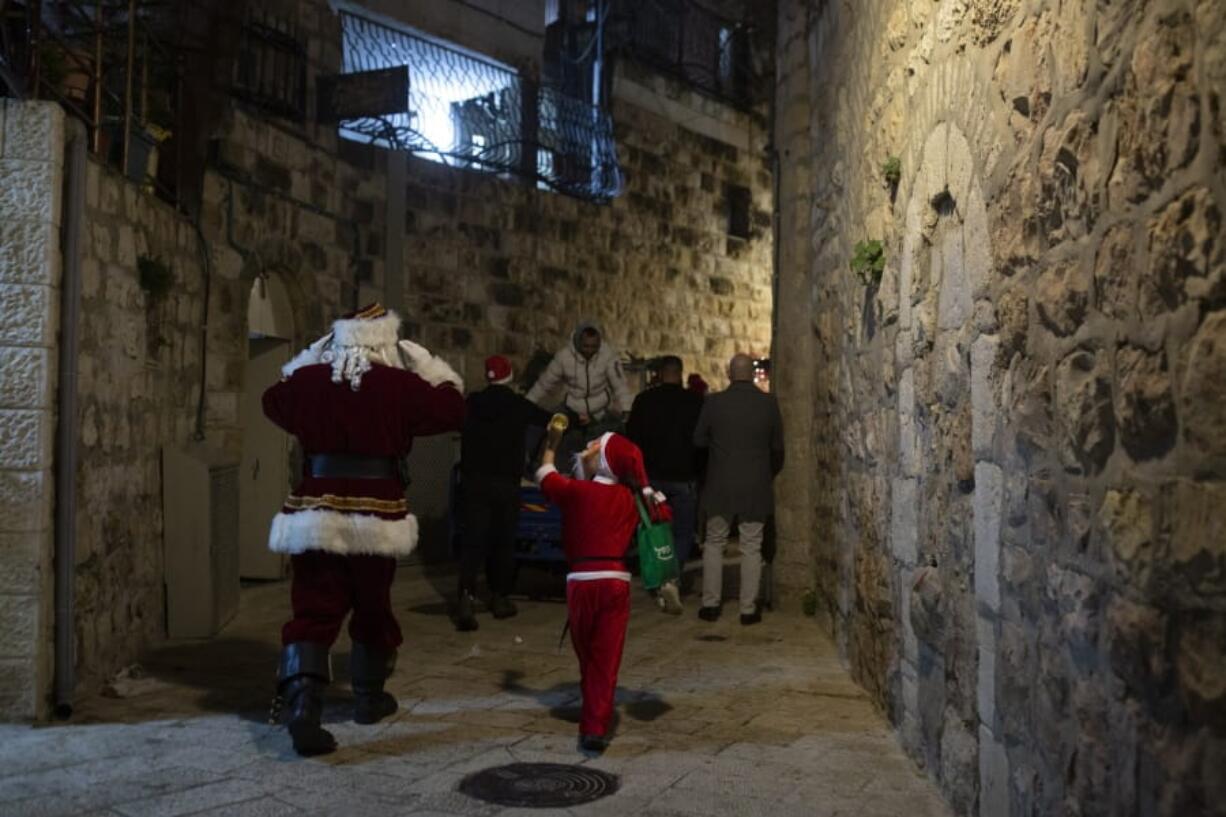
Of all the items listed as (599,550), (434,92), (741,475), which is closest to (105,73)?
(599,550)

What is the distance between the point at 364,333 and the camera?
5309 millimetres

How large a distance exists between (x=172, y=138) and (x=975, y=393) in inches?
246

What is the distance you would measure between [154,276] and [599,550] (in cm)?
317

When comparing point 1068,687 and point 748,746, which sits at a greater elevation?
point 1068,687

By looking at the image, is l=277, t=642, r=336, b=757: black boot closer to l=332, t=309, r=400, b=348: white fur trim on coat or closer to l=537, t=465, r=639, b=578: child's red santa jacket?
l=537, t=465, r=639, b=578: child's red santa jacket

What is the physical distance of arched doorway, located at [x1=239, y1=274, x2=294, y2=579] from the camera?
979 cm

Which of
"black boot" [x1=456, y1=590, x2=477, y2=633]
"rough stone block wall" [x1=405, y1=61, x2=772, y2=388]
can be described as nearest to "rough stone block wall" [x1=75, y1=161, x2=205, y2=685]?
"black boot" [x1=456, y1=590, x2=477, y2=633]

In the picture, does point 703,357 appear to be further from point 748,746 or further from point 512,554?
point 748,746

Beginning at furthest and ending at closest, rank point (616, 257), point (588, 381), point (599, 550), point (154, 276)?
point (616, 257), point (588, 381), point (154, 276), point (599, 550)

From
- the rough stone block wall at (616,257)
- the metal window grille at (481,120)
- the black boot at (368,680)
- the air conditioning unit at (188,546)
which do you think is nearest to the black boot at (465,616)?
the air conditioning unit at (188,546)

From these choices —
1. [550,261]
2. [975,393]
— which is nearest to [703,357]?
[550,261]

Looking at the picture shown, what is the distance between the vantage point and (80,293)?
5.52 meters

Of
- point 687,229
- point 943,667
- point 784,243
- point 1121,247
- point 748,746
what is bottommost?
point 748,746

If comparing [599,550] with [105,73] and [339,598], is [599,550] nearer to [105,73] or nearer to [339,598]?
[339,598]
